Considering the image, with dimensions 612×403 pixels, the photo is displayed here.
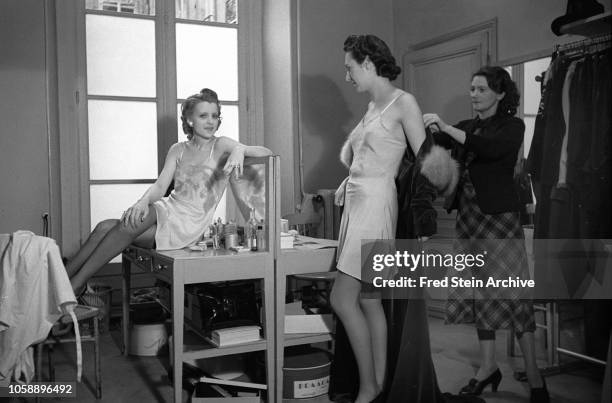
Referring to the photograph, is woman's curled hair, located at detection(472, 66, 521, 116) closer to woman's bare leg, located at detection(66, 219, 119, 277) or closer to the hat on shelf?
the hat on shelf

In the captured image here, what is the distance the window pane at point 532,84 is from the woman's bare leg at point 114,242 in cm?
235

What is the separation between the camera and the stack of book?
260 cm

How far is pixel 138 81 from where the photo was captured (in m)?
4.52

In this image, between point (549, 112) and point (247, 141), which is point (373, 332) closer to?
point (549, 112)

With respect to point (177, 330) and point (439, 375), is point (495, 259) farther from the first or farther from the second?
point (177, 330)

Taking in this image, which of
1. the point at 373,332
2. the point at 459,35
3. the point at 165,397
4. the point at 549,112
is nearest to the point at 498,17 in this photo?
the point at 459,35

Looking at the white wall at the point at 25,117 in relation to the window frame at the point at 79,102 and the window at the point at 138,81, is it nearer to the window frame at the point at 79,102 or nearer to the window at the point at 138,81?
the window frame at the point at 79,102

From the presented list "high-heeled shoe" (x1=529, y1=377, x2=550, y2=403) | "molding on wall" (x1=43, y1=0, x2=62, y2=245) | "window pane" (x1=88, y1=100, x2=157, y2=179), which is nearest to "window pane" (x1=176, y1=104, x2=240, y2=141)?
"window pane" (x1=88, y1=100, x2=157, y2=179)

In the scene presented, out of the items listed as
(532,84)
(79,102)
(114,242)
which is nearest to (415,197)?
(114,242)

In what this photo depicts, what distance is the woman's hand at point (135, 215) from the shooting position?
3084mm

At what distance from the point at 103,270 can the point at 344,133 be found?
7.46ft

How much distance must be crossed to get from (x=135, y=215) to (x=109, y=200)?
150 centimetres

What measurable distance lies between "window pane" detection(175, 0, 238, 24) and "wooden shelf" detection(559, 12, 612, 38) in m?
2.74

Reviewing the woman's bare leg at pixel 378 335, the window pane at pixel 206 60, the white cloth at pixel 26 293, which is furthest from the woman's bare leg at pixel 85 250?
the window pane at pixel 206 60
